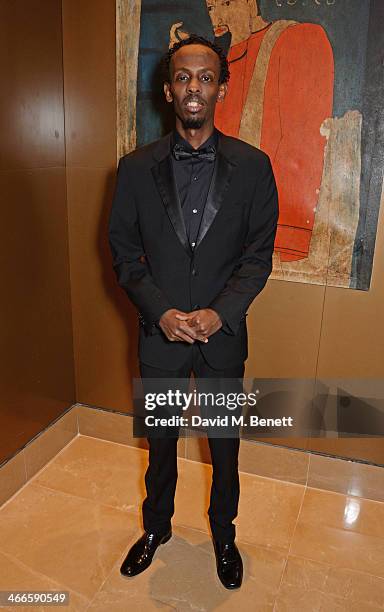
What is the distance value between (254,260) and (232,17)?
114 cm

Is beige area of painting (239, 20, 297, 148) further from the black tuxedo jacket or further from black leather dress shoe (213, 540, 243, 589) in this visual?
black leather dress shoe (213, 540, 243, 589)

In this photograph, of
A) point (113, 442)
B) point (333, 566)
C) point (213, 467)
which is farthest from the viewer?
point (113, 442)

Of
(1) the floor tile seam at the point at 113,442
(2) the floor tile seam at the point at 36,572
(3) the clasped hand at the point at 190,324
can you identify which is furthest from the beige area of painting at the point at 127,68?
(2) the floor tile seam at the point at 36,572

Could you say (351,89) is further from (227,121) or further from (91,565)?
(91,565)

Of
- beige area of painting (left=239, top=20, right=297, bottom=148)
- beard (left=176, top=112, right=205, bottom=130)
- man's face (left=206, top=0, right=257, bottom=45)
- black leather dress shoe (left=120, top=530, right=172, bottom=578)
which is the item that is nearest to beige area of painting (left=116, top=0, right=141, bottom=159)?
man's face (left=206, top=0, right=257, bottom=45)

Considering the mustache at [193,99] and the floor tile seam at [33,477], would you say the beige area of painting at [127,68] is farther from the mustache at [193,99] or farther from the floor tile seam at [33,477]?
the floor tile seam at [33,477]

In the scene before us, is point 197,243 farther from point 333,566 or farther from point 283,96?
point 333,566

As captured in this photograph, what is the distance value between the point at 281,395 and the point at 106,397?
1021mm

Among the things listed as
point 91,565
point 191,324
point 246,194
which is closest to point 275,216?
point 246,194

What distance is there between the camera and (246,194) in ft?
6.32

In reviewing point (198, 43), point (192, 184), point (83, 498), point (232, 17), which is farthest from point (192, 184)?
point (83, 498)

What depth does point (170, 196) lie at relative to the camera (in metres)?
1.91

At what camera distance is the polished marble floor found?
6.87 feet

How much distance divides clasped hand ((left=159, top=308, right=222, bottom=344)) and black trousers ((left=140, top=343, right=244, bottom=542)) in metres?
0.14
